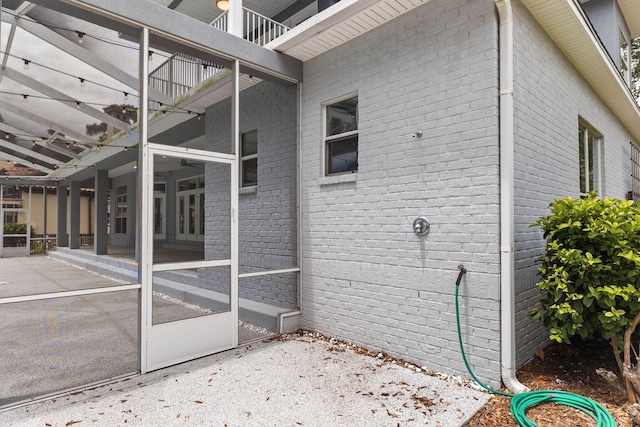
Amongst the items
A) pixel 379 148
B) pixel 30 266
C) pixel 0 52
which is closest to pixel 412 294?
pixel 379 148

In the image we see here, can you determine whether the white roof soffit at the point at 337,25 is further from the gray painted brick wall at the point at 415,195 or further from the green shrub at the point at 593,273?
the green shrub at the point at 593,273

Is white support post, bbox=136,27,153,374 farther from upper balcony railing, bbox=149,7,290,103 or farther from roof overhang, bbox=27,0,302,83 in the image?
upper balcony railing, bbox=149,7,290,103

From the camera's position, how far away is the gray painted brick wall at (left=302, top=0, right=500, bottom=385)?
10.3 ft

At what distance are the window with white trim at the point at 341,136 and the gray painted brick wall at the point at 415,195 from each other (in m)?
0.12

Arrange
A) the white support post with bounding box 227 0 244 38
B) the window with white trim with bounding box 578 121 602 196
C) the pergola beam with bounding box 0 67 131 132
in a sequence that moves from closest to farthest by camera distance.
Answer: the pergola beam with bounding box 0 67 131 132
the white support post with bounding box 227 0 244 38
the window with white trim with bounding box 578 121 602 196

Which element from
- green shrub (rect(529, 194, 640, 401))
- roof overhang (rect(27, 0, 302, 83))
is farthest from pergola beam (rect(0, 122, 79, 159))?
green shrub (rect(529, 194, 640, 401))

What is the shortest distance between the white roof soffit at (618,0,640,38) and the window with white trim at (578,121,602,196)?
3.40 metres

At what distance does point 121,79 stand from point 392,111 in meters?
3.27

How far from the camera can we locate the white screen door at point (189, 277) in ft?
11.3

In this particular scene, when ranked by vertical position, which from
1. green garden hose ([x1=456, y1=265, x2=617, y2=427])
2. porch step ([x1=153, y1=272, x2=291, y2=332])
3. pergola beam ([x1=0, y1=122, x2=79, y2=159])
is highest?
pergola beam ([x1=0, y1=122, x2=79, y2=159])

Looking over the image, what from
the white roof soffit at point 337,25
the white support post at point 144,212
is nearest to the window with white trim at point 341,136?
the white roof soffit at point 337,25

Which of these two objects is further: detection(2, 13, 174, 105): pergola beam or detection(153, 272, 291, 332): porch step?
detection(153, 272, 291, 332): porch step

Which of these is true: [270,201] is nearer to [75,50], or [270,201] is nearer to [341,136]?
[341,136]

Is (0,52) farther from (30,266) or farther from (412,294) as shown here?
(412,294)
